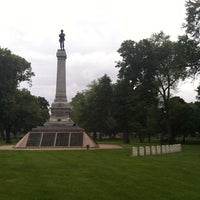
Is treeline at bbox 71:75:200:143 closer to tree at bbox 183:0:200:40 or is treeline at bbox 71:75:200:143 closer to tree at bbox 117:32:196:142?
tree at bbox 117:32:196:142

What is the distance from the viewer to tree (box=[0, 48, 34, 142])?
1998 inches

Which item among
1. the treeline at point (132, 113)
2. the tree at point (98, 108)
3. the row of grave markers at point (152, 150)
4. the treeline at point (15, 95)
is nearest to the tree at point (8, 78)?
the treeline at point (15, 95)

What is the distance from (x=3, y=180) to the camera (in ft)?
45.8

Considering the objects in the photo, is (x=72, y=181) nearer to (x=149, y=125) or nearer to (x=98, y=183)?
(x=98, y=183)

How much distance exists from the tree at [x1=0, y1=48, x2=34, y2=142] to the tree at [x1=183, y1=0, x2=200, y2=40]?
1034 inches

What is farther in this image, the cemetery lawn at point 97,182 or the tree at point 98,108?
the tree at point 98,108

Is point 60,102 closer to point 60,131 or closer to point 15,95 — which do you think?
point 60,131

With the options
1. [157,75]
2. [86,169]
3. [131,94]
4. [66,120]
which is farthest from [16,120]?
[86,169]

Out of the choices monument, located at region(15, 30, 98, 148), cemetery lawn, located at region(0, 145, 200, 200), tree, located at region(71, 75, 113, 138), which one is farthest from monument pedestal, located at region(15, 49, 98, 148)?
cemetery lawn, located at region(0, 145, 200, 200)

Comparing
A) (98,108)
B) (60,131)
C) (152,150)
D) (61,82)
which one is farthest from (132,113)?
(152,150)

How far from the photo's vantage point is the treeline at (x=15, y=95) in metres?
51.1

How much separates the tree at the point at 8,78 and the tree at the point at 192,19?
86.2 ft

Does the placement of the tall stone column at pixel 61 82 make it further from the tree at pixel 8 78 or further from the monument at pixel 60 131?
the tree at pixel 8 78

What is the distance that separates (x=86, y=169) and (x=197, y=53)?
69.7 ft
